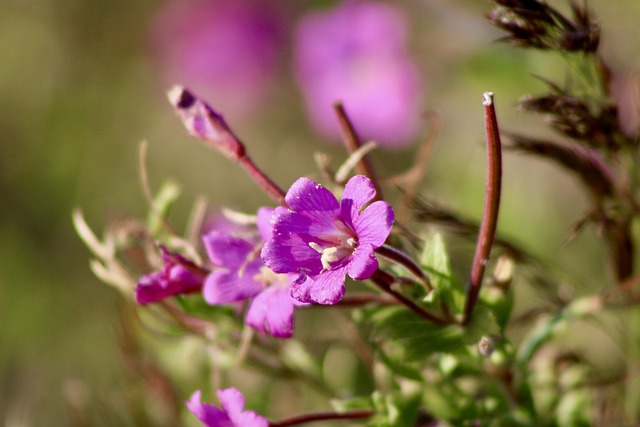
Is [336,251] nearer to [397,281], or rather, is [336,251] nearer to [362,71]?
[397,281]

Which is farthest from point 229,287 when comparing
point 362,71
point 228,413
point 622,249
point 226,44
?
point 226,44

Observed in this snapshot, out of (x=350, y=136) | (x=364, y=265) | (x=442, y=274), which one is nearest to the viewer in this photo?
(x=364, y=265)

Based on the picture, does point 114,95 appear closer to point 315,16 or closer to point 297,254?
point 315,16

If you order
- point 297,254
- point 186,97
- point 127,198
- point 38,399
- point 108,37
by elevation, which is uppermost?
point 186,97

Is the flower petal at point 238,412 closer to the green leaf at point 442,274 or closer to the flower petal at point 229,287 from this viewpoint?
the flower petal at point 229,287

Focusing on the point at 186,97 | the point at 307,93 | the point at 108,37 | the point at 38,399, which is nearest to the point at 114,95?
the point at 108,37

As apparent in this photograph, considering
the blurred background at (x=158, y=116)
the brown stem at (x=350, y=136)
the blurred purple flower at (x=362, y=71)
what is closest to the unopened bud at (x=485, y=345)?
the brown stem at (x=350, y=136)
